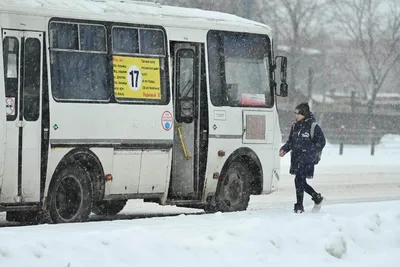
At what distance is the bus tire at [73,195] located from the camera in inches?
604

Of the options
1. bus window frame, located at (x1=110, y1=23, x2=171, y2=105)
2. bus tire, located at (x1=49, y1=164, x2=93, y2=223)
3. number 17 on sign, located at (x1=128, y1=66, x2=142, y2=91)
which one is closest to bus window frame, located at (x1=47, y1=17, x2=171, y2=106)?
bus window frame, located at (x1=110, y1=23, x2=171, y2=105)

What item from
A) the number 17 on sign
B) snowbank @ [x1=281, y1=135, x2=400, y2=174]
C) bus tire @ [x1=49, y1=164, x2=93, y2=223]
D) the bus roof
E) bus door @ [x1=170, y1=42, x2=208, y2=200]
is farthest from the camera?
snowbank @ [x1=281, y1=135, x2=400, y2=174]

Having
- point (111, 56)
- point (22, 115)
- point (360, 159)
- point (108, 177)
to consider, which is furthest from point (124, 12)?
point (360, 159)

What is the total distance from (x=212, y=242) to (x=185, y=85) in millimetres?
6010

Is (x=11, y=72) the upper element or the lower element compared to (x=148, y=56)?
lower

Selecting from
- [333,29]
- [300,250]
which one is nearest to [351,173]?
[300,250]

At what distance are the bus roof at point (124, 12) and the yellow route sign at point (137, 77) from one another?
57cm

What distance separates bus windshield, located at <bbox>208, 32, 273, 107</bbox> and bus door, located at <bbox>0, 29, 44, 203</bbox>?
3479 millimetres

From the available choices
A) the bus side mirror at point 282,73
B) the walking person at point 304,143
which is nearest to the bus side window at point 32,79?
the walking person at point 304,143

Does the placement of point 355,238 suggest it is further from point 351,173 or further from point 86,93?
point 351,173

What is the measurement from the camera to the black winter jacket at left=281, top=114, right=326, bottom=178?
16703mm

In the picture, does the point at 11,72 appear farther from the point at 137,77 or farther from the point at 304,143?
the point at 304,143

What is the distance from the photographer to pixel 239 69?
59.4ft

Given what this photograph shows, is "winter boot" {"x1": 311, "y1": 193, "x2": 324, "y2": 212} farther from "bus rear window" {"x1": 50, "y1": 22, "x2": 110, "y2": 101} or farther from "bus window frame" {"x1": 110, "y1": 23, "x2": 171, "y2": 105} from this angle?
"bus rear window" {"x1": 50, "y1": 22, "x2": 110, "y2": 101}
